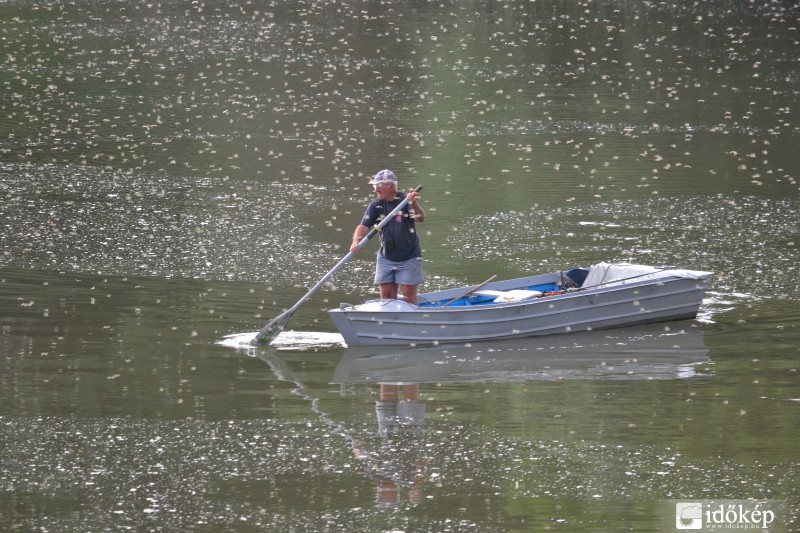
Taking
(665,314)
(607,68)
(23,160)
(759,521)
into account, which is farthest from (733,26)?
(759,521)

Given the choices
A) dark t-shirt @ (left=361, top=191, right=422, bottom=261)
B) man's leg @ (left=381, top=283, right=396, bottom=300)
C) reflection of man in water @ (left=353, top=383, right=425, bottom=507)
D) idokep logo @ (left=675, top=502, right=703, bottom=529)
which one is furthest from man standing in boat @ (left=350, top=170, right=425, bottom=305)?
idokep logo @ (left=675, top=502, right=703, bottom=529)

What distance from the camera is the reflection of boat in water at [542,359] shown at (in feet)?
46.4

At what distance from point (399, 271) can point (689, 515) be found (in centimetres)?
580

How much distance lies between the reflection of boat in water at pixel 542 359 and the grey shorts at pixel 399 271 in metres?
0.72

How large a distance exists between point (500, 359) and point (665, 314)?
2324 millimetres

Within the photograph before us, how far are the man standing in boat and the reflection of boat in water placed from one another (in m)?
0.75

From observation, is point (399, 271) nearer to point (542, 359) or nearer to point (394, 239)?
point (394, 239)

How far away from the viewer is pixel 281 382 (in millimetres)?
13844

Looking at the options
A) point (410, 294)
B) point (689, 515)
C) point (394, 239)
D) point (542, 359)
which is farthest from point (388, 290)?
point (689, 515)

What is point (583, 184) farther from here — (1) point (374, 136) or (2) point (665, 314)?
(2) point (665, 314)

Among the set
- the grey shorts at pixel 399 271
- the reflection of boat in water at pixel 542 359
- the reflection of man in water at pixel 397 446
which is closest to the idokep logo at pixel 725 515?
the reflection of man in water at pixel 397 446

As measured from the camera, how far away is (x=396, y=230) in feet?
49.9

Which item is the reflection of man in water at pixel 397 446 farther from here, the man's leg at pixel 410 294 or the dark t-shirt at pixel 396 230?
the dark t-shirt at pixel 396 230

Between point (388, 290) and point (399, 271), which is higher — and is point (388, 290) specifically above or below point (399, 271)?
below
